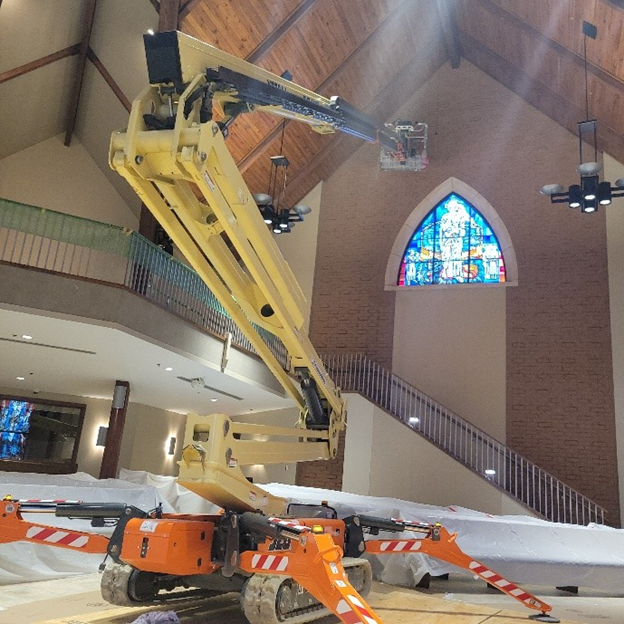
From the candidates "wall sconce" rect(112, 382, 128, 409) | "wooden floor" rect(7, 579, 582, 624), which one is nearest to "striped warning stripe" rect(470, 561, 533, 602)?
"wooden floor" rect(7, 579, 582, 624)

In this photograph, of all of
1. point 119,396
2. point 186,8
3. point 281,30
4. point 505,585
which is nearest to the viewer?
point 505,585

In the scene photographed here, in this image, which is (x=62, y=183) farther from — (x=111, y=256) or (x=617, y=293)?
(x=617, y=293)

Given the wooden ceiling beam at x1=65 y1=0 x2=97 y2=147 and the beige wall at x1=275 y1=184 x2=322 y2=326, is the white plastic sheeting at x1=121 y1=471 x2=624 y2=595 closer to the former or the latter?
the wooden ceiling beam at x1=65 y1=0 x2=97 y2=147

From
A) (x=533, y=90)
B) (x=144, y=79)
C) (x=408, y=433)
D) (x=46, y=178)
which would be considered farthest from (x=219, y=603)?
(x=533, y=90)

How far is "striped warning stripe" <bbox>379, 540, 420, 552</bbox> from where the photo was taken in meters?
5.61

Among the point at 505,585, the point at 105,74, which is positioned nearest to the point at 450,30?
the point at 105,74

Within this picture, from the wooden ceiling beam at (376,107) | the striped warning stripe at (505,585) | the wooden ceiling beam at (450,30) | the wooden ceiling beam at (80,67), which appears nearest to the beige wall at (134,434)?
the wooden ceiling beam at (80,67)

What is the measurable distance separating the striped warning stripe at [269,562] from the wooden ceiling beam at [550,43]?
41.7 feet

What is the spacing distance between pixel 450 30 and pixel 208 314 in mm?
10897

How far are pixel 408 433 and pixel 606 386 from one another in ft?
16.4

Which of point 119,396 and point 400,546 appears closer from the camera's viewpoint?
point 400,546

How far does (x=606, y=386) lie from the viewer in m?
14.6

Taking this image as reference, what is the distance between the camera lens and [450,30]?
16391 mm

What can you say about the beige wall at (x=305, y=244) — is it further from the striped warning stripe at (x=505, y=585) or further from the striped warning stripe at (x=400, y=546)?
the striped warning stripe at (x=505, y=585)
